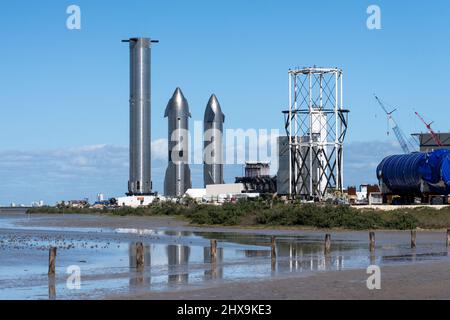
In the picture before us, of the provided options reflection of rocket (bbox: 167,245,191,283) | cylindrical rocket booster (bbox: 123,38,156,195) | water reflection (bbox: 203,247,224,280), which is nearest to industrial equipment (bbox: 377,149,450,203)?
reflection of rocket (bbox: 167,245,191,283)

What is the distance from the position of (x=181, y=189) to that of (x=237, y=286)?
543 feet

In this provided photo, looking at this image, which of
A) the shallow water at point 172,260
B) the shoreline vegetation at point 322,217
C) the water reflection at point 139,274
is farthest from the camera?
the shoreline vegetation at point 322,217

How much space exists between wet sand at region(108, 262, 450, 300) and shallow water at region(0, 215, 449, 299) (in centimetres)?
A: 174

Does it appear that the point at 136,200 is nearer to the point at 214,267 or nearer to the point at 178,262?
the point at 178,262

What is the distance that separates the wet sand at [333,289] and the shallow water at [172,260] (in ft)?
5.71

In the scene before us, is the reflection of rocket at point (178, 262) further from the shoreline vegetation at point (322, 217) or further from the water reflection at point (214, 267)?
the shoreline vegetation at point (322, 217)

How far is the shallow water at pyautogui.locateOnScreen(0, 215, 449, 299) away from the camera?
33906mm

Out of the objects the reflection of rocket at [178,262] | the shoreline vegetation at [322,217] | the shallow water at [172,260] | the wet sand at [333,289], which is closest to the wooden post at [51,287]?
the shallow water at [172,260]

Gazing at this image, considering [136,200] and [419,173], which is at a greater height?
[419,173]

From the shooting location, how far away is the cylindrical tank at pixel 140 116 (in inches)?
7402

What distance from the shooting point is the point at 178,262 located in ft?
149

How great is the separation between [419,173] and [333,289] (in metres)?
58.2

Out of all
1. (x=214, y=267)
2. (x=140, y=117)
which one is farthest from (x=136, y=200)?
(x=214, y=267)
